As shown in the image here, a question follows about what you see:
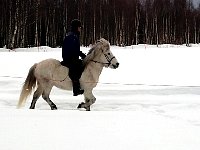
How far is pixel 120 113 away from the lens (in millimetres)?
6020

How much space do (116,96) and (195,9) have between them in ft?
153

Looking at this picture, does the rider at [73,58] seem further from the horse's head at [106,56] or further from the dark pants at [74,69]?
the horse's head at [106,56]

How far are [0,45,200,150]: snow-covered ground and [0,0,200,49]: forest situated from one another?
69.3 feet

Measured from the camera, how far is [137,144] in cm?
428

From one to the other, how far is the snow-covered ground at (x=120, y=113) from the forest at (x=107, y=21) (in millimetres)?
21118

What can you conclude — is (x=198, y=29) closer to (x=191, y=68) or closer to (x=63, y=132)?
(x=191, y=68)

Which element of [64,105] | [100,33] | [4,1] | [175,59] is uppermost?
[4,1]

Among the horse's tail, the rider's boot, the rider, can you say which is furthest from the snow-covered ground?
the rider

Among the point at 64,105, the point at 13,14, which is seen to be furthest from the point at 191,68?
the point at 13,14

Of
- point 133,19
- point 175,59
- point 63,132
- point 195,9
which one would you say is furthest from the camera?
point 195,9

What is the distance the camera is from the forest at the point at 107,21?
3894 centimetres

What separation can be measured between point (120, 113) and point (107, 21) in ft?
124

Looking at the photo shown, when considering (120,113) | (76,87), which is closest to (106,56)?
(76,87)

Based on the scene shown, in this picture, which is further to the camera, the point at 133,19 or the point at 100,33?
the point at 133,19
